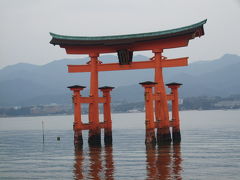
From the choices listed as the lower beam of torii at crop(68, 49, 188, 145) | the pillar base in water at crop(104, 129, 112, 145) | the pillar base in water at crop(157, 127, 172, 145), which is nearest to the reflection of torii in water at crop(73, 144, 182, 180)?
the pillar base in water at crop(157, 127, 172, 145)

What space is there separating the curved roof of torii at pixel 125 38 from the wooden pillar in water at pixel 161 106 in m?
1.24

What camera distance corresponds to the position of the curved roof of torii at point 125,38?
30.3m

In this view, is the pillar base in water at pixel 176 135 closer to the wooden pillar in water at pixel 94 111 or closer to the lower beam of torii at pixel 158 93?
the lower beam of torii at pixel 158 93

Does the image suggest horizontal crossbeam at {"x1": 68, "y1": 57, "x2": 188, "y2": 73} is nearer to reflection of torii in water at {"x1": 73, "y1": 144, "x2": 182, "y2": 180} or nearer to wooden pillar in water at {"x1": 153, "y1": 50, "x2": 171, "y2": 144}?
wooden pillar in water at {"x1": 153, "y1": 50, "x2": 171, "y2": 144}

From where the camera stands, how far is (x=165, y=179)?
62.6ft

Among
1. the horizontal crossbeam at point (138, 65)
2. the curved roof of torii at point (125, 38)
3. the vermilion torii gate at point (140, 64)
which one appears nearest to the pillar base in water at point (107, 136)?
the vermilion torii gate at point (140, 64)

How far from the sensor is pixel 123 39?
105 ft

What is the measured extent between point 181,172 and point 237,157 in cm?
713

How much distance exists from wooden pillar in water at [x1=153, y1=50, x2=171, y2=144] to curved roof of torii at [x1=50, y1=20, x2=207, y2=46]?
1240 mm

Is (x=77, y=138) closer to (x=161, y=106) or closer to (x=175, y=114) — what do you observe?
(x=161, y=106)

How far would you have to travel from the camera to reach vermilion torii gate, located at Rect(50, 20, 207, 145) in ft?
99.9

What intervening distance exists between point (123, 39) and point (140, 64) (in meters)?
2.06

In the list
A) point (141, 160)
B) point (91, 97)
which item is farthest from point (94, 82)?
point (141, 160)

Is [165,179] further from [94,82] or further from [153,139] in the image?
[94,82]
